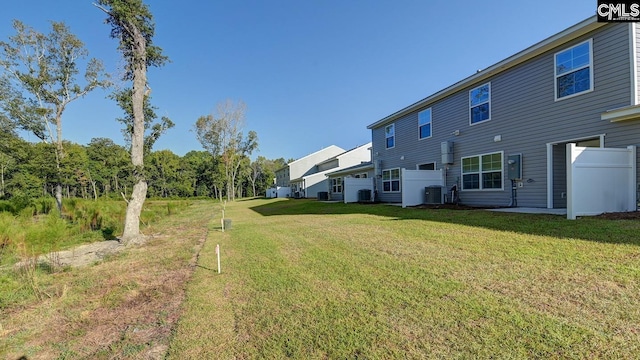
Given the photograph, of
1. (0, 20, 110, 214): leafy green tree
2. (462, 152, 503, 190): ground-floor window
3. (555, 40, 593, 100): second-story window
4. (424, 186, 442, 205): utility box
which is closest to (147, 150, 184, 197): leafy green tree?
(0, 20, 110, 214): leafy green tree

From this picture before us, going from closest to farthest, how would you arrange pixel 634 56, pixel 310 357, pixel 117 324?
1. pixel 310 357
2. pixel 117 324
3. pixel 634 56

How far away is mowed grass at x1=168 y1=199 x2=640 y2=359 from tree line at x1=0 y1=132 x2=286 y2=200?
6951 millimetres

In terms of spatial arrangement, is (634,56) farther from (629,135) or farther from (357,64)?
(357,64)

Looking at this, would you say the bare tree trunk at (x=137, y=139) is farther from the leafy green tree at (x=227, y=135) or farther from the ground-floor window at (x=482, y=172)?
the leafy green tree at (x=227, y=135)

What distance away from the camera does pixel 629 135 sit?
7.12m

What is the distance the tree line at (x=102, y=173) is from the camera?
15.8 m

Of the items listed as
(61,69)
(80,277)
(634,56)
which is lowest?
(80,277)

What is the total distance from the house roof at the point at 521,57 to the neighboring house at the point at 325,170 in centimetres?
1578

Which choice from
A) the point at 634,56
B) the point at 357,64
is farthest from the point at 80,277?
the point at 357,64

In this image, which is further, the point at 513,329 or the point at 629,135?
the point at 629,135

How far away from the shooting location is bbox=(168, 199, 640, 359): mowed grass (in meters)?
2.27

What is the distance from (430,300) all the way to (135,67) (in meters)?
10.3

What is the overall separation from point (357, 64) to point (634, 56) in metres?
15.4

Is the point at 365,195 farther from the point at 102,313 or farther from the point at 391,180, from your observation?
the point at 102,313
